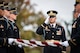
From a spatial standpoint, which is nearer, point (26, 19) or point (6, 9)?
point (6, 9)

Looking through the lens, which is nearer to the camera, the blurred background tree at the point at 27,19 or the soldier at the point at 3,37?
the soldier at the point at 3,37

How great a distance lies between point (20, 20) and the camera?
4941 mm

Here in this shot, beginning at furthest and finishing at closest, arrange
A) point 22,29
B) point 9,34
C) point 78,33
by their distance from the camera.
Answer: point 22,29, point 9,34, point 78,33

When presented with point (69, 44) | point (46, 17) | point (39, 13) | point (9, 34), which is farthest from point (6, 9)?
point (39, 13)

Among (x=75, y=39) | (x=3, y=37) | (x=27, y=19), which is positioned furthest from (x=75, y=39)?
(x=27, y=19)

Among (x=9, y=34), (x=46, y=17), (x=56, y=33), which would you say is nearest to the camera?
(x=9, y=34)

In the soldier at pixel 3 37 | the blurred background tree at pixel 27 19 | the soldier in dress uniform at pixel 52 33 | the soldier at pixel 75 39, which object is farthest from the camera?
the blurred background tree at pixel 27 19

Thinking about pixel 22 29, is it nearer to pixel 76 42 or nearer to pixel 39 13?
pixel 39 13

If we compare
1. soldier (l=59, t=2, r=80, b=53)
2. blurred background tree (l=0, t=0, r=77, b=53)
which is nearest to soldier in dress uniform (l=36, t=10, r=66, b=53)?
blurred background tree (l=0, t=0, r=77, b=53)

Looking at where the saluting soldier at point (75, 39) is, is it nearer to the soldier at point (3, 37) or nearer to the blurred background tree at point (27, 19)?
the soldier at point (3, 37)

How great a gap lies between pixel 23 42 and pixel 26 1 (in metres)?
1.69

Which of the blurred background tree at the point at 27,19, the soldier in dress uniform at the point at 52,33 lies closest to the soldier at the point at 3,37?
the soldier in dress uniform at the point at 52,33

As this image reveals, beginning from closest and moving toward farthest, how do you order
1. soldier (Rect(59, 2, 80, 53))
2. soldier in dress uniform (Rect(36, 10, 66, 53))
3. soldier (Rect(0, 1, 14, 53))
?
1. soldier (Rect(59, 2, 80, 53))
2. soldier (Rect(0, 1, 14, 53))
3. soldier in dress uniform (Rect(36, 10, 66, 53))

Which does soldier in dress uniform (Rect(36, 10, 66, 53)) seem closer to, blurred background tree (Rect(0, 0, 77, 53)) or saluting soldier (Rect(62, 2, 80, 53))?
blurred background tree (Rect(0, 0, 77, 53))
